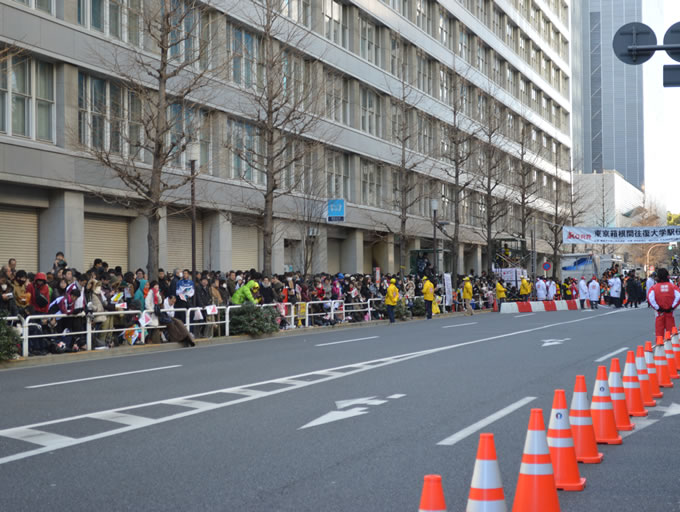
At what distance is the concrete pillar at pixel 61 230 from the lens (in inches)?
1012

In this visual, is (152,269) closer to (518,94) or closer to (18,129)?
(18,129)

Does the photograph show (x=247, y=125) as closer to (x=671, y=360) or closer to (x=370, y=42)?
(x=370, y=42)

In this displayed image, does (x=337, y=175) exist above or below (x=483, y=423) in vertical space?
above

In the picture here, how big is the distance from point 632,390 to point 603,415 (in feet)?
6.02

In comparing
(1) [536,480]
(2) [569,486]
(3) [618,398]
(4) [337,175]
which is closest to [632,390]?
(3) [618,398]

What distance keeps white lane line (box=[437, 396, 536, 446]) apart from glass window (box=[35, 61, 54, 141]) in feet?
61.9

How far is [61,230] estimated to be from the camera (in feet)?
84.4

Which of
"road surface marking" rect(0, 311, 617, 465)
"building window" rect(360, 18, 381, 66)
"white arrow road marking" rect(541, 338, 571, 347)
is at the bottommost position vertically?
"white arrow road marking" rect(541, 338, 571, 347)

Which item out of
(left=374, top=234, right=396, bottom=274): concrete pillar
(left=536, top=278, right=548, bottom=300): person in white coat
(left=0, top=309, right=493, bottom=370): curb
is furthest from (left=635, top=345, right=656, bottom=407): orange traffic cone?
(left=536, top=278, right=548, bottom=300): person in white coat

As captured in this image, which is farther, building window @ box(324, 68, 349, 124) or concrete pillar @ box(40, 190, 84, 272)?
building window @ box(324, 68, 349, 124)

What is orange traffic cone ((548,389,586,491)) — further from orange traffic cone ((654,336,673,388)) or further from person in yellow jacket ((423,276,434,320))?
person in yellow jacket ((423,276,434,320))

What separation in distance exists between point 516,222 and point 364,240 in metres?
30.4

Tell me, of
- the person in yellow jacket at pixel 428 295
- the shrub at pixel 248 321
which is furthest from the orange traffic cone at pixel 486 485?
the person in yellow jacket at pixel 428 295

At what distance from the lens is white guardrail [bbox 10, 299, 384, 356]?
1723cm
